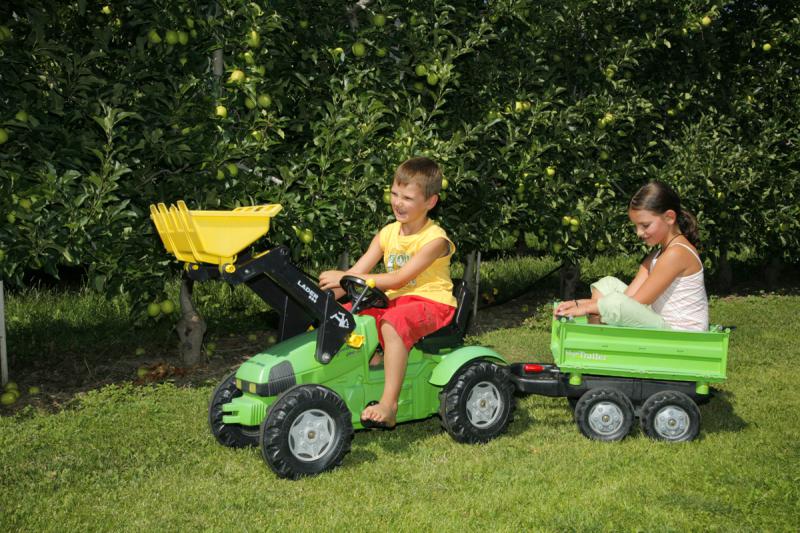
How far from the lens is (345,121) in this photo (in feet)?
20.6

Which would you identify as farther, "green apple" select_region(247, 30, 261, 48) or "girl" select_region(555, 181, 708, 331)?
"green apple" select_region(247, 30, 261, 48)

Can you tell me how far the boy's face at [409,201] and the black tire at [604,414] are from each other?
152 cm

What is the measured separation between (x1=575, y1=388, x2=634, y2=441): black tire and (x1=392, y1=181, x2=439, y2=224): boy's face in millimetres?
1515

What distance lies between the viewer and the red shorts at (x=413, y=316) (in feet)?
14.8

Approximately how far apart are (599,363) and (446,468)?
115 cm

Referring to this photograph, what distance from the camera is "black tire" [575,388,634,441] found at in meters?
4.80

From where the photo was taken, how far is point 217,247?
3924 millimetres

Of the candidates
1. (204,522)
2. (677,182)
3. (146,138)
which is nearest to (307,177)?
(146,138)

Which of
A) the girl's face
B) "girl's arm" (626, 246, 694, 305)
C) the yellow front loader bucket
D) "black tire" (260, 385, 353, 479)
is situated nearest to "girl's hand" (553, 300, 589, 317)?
"girl's arm" (626, 246, 694, 305)

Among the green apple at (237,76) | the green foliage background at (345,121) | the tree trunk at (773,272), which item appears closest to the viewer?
the green foliage background at (345,121)

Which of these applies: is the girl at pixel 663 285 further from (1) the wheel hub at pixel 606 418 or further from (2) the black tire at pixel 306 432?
(2) the black tire at pixel 306 432

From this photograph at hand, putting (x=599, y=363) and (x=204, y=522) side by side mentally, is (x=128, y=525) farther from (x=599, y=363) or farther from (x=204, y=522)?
(x=599, y=363)

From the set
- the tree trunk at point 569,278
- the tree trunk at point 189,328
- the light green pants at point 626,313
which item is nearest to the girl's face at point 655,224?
the light green pants at point 626,313

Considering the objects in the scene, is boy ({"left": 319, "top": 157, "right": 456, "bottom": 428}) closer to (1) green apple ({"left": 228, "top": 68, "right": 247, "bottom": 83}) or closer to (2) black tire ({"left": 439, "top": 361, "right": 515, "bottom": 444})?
(2) black tire ({"left": 439, "top": 361, "right": 515, "bottom": 444})
